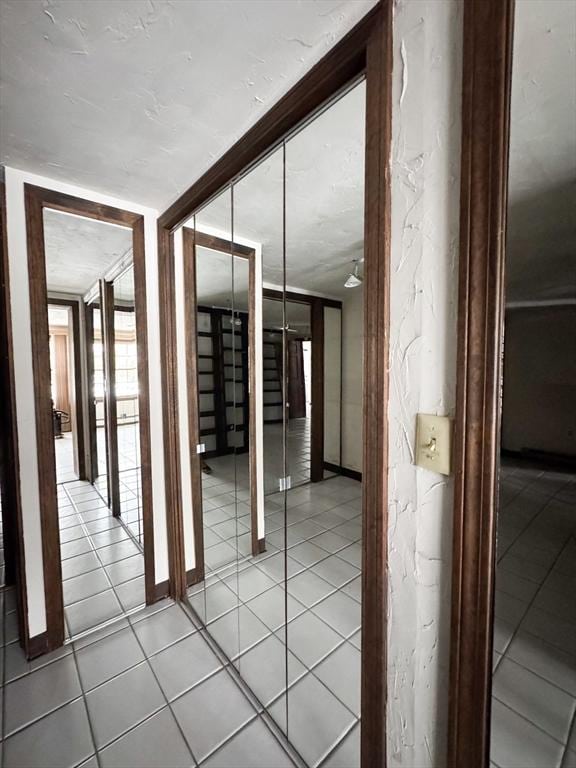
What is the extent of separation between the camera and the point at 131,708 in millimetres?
1357

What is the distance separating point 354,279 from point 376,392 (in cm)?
37

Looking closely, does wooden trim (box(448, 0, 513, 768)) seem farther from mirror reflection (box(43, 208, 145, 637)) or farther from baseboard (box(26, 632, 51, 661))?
baseboard (box(26, 632, 51, 661))

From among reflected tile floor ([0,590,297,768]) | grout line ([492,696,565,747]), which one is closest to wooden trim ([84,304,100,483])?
reflected tile floor ([0,590,297,768])

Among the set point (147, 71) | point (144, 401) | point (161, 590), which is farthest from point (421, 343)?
point (161, 590)

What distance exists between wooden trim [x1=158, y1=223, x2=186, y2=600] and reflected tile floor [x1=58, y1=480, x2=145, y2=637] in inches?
12.8

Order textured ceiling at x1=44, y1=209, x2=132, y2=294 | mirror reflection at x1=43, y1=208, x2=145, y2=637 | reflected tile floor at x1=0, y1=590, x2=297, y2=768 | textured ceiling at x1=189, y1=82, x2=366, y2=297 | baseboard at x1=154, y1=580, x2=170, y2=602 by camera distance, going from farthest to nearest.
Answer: baseboard at x1=154, y1=580, x2=170, y2=602
mirror reflection at x1=43, y1=208, x2=145, y2=637
textured ceiling at x1=44, y1=209, x2=132, y2=294
reflected tile floor at x1=0, y1=590, x2=297, y2=768
textured ceiling at x1=189, y1=82, x2=366, y2=297

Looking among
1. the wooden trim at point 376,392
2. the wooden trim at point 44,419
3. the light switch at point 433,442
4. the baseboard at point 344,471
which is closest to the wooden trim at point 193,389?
the wooden trim at point 44,419

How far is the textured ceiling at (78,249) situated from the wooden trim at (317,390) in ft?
4.54

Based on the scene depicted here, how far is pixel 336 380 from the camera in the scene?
1152mm

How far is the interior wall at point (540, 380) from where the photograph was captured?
1.84 feet

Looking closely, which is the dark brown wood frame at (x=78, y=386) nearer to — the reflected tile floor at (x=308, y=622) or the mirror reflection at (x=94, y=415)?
the mirror reflection at (x=94, y=415)

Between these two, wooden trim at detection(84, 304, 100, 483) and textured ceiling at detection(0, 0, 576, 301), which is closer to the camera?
textured ceiling at detection(0, 0, 576, 301)

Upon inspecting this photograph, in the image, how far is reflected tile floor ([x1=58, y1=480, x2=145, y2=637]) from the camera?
6.22 ft

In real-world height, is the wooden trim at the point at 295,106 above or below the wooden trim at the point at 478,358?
above
